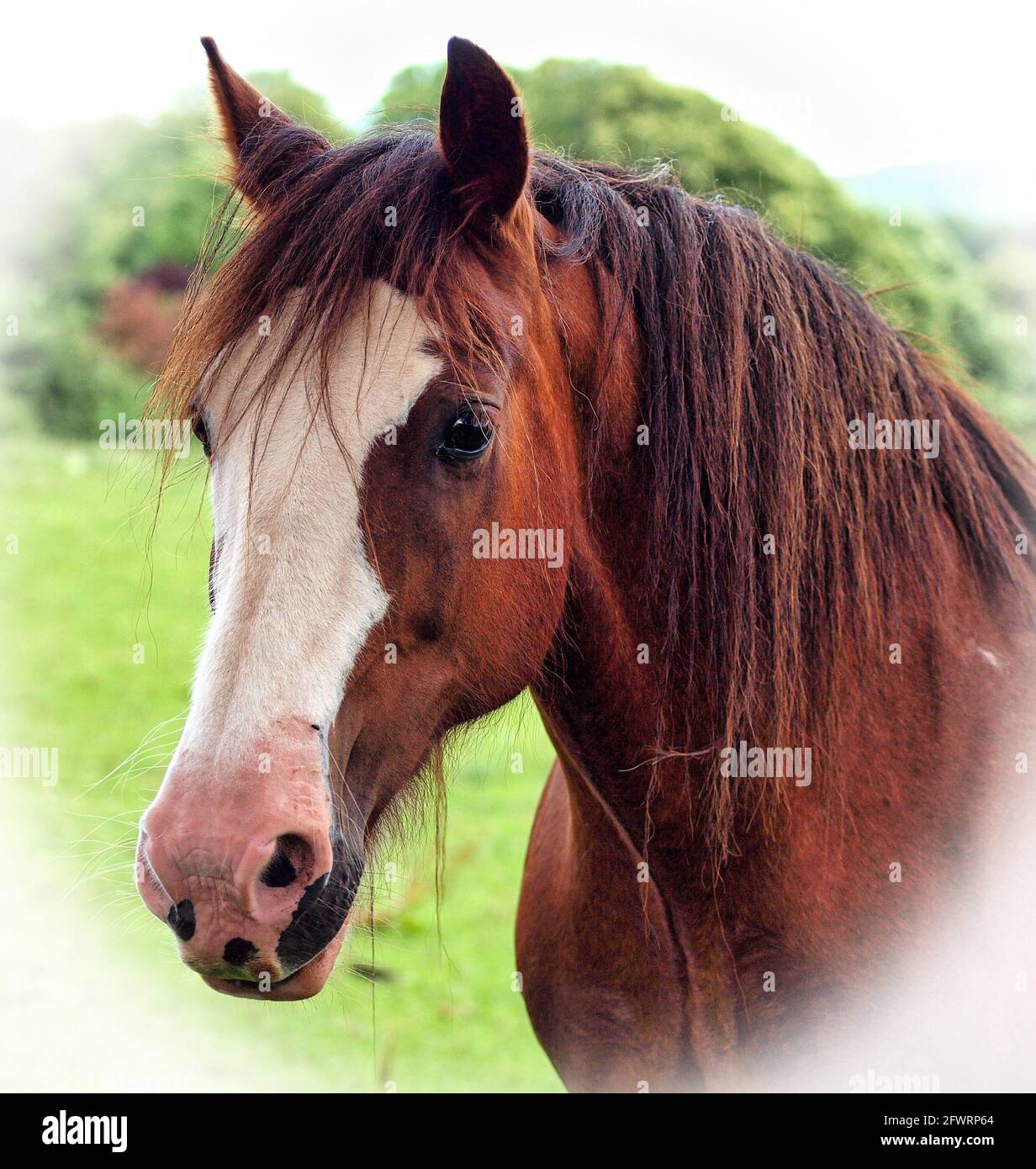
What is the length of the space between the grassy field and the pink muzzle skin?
0.47 metres

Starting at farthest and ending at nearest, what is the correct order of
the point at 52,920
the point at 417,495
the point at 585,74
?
the point at 585,74
the point at 52,920
the point at 417,495

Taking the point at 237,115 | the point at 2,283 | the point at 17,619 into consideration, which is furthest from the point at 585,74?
the point at 237,115

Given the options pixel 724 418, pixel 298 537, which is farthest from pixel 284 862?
pixel 724 418

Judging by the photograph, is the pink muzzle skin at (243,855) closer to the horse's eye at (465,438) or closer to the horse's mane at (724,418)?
the horse's eye at (465,438)

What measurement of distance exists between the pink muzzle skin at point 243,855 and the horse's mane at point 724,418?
78 cm

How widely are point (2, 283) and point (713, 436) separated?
1048 cm

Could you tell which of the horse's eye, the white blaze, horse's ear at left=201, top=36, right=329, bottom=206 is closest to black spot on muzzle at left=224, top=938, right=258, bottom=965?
the white blaze

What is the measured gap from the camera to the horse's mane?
195 cm

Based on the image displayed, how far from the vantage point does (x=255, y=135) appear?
7.02ft

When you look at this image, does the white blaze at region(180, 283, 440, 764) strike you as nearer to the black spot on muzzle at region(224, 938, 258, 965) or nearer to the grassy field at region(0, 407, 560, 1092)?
the black spot on muzzle at region(224, 938, 258, 965)

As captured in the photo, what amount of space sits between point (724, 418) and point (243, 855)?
1262 mm

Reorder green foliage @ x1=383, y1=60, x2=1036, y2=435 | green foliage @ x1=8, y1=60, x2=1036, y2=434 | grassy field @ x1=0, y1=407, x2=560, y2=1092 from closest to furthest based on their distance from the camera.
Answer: grassy field @ x1=0, y1=407, x2=560, y2=1092
green foliage @ x1=8, y1=60, x2=1036, y2=434
green foliage @ x1=383, y1=60, x2=1036, y2=435
